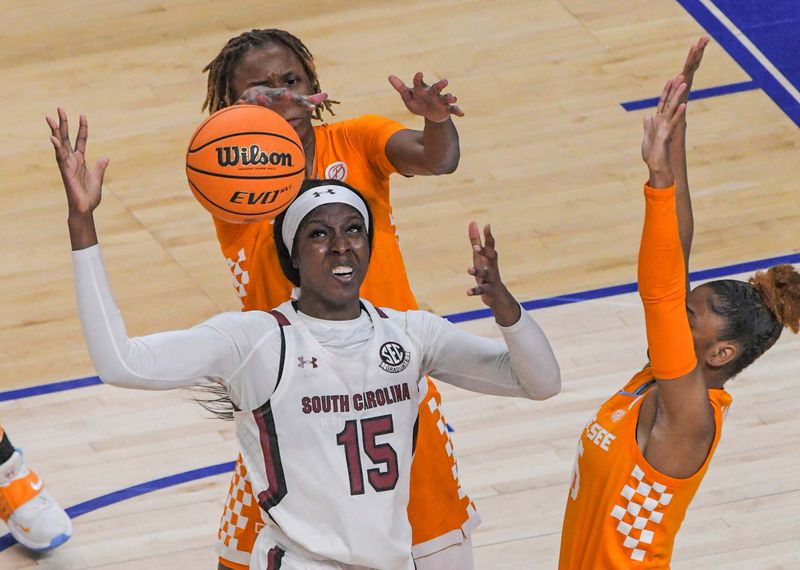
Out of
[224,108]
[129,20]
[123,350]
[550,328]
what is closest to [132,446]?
[550,328]

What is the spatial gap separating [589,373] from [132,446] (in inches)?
81.6

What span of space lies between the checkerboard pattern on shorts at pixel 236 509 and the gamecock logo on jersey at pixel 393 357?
0.79 metres

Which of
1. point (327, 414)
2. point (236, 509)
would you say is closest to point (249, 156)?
point (327, 414)

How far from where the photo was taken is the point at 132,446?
23.1 ft

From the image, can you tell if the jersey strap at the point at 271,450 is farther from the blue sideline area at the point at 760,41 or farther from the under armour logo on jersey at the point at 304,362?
the blue sideline area at the point at 760,41

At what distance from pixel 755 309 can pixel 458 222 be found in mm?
4256

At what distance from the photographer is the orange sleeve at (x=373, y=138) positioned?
4.85 meters

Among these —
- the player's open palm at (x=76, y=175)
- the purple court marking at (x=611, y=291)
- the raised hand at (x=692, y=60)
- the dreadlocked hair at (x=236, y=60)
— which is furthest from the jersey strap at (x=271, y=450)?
the purple court marking at (x=611, y=291)

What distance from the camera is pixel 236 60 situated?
4906mm

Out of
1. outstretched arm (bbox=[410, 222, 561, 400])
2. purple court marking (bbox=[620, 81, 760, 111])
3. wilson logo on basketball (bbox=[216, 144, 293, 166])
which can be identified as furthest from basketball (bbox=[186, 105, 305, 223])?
purple court marking (bbox=[620, 81, 760, 111])

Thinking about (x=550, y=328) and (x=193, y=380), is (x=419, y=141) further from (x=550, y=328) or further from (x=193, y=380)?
(x=550, y=328)

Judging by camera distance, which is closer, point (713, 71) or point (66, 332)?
point (66, 332)

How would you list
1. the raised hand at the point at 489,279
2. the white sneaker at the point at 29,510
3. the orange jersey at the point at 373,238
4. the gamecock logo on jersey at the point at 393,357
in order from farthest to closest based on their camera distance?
the white sneaker at the point at 29,510
the orange jersey at the point at 373,238
the gamecock logo on jersey at the point at 393,357
the raised hand at the point at 489,279

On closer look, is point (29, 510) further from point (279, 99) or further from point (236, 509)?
point (279, 99)
